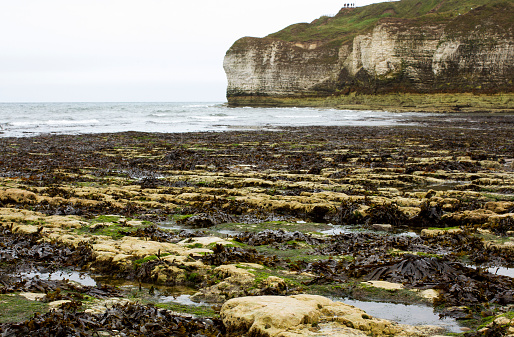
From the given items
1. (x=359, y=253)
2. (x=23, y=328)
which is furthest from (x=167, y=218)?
(x=23, y=328)

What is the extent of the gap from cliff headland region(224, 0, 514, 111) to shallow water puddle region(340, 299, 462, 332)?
166ft

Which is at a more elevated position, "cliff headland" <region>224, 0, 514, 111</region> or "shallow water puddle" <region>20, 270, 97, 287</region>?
"cliff headland" <region>224, 0, 514, 111</region>

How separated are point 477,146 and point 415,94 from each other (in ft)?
141

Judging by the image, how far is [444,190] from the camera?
8.22 metres

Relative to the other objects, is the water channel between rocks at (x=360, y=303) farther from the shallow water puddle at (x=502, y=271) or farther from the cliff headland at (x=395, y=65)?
the cliff headland at (x=395, y=65)

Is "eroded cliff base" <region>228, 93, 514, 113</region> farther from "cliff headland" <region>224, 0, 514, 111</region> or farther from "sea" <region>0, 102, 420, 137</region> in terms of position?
"sea" <region>0, 102, 420, 137</region>

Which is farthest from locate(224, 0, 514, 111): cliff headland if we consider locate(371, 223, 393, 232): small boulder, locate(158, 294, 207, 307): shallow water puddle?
locate(158, 294, 207, 307): shallow water puddle

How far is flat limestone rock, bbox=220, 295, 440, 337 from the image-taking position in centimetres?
283

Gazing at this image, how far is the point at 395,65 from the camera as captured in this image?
58281 mm

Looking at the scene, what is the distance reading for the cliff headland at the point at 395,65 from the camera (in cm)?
5088

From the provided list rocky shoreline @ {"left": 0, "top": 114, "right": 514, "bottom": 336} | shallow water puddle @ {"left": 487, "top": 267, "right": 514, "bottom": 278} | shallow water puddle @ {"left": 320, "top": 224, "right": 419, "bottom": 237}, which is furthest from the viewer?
shallow water puddle @ {"left": 320, "top": 224, "right": 419, "bottom": 237}

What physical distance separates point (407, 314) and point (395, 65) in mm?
60216

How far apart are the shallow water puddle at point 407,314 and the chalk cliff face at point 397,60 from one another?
54.1 meters

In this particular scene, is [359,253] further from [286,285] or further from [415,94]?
[415,94]
